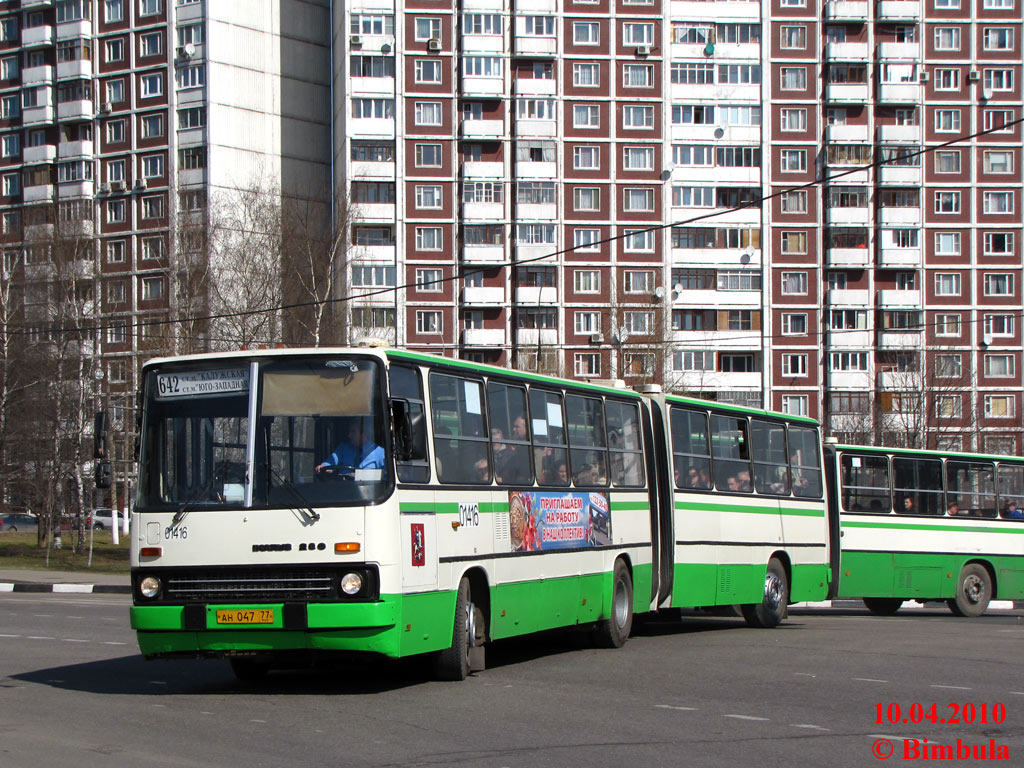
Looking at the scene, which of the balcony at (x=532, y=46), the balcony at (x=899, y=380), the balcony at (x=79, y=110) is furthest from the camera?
the balcony at (x=79, y=110)

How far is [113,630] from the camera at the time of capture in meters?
19.1

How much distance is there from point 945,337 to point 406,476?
256 ft

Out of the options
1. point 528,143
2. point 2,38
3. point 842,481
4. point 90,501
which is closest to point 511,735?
point 842,481

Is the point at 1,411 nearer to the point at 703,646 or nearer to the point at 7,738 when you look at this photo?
the point at 703,646

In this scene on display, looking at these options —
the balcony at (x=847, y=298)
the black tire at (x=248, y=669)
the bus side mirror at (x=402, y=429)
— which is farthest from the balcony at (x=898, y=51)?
the bus side mirror at (x=402, y=429)

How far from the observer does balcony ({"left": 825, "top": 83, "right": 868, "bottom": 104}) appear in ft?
276

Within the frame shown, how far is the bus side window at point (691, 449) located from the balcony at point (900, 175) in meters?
69.1

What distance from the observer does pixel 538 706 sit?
11219mm

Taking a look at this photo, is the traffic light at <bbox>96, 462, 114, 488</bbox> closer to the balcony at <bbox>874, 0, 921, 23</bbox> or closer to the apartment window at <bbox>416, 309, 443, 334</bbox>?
the apartment window at <bbox>416, 309, 443, 334</bbox>

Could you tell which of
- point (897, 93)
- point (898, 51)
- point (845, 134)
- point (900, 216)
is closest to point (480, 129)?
point (845, 134)

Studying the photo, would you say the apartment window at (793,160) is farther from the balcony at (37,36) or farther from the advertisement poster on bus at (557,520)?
the advertisement poster on bus at (557,520)

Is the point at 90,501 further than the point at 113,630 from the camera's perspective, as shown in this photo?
Yes

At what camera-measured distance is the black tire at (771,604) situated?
66.5 ft

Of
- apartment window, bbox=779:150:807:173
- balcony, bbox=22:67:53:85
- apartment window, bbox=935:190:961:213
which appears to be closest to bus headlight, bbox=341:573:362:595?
apartment window, bbox=779:150:807:173
